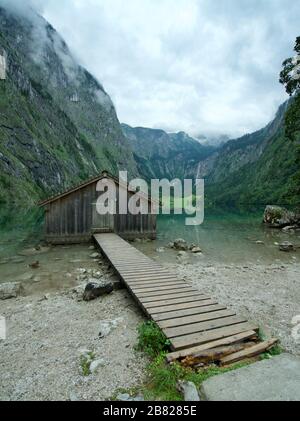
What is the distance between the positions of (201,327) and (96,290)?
4.61 m

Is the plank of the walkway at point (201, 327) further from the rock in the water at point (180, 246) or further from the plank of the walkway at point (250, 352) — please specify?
the rock in the water at point (180, 246)

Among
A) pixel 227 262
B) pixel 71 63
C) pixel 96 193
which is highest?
pixel 71 63

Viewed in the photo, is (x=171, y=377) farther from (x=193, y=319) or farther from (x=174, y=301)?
(x=174, y=301)

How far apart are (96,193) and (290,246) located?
645 inches

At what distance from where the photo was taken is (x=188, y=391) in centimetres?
412

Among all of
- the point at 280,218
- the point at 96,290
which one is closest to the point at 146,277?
the point at 96,290

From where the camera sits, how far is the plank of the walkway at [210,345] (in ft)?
16.3

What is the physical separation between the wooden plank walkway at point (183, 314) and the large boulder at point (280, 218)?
3218cm

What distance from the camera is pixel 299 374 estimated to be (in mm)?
4375

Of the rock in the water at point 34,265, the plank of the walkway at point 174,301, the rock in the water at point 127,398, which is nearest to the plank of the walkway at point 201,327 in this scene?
the plank of the walkway at point 174,301

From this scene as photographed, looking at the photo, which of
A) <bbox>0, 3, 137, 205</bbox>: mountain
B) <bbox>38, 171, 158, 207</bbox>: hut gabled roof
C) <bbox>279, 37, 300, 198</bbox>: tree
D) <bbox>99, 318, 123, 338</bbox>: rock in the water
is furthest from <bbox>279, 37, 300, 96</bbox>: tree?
<bbox>0, 3, 137, 205</bbox>: mountain

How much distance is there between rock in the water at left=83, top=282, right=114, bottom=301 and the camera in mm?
9366
